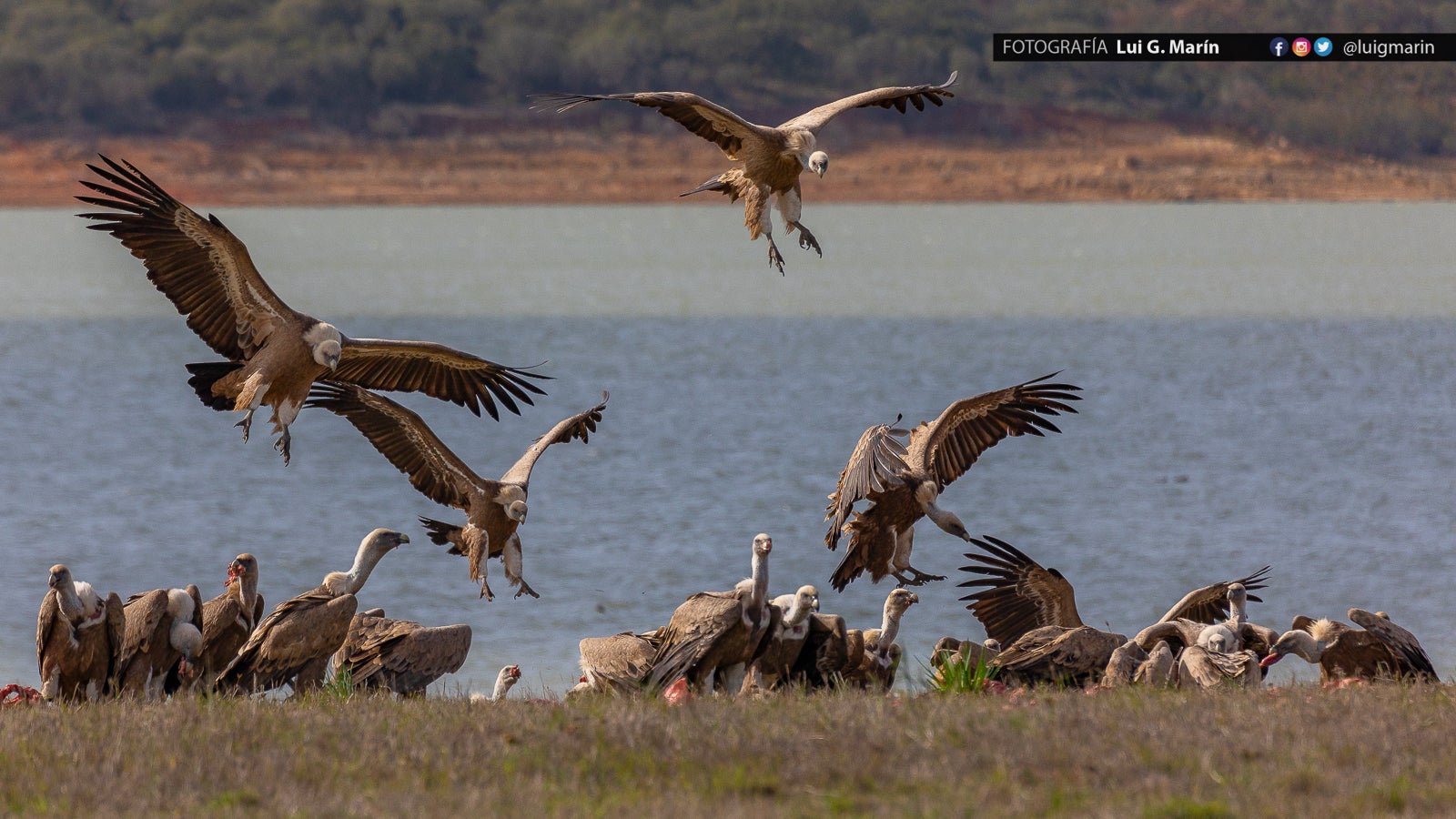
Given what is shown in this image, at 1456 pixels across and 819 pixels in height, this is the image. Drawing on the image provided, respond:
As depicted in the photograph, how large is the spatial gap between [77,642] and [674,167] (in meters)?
70.3

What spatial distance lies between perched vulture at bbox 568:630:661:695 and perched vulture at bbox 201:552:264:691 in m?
1.90

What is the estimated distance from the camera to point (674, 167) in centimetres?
7856

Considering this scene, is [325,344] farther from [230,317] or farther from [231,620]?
[231,620]

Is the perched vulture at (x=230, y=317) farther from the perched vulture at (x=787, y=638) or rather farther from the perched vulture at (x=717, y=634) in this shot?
the perched vulture at (x=787, y=638)

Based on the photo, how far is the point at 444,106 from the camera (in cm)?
8294

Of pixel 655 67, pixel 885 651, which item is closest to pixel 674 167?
pixel 655 67

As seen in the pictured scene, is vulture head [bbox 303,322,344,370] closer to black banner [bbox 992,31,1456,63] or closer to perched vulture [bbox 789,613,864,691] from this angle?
perched vulture [bbox 789,613,864,691]

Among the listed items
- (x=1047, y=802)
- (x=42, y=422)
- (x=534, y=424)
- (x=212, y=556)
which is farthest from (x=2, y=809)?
(x=42, y=422)

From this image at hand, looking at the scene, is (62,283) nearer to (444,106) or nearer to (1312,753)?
(444,106)

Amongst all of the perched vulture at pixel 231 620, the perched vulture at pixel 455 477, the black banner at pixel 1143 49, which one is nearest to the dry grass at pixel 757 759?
the perched vulture at pixel 231 620

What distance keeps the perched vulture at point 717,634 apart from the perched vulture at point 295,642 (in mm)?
Answer: 1784

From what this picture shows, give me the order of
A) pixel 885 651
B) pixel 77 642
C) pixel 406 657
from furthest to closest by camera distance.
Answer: pixel 885 651, pixel 406 657, pixel 77 642

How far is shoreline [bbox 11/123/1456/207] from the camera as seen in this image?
7731 cm

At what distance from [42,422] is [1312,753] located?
1263 inches
